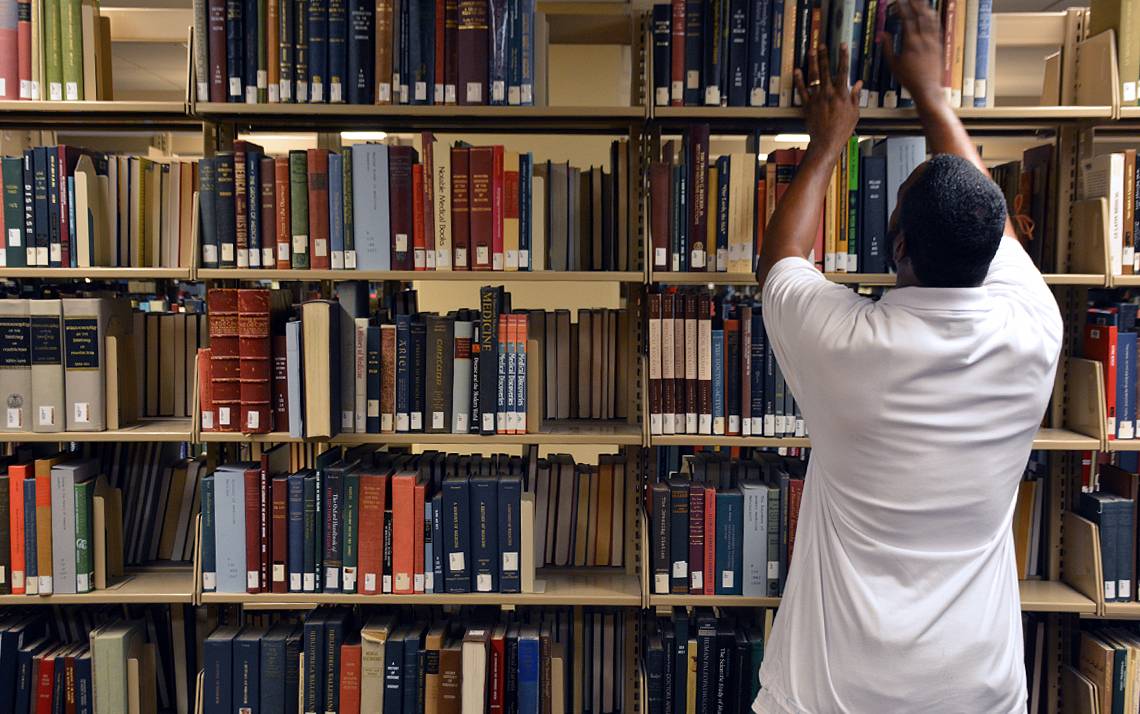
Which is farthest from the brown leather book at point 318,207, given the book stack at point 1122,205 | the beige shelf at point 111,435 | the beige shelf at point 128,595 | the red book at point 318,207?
the book stack at point 1122,205

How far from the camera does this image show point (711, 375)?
2.09 metres

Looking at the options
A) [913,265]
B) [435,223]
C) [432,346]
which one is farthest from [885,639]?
[435,223]

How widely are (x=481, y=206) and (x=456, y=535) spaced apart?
2.83ft

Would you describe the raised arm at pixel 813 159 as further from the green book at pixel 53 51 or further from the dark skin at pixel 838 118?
the green book at pixel 53 51

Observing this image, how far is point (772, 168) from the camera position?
2076 mm

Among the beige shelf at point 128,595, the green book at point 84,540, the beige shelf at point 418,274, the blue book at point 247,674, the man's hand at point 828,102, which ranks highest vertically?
the man's hand at point 828,102

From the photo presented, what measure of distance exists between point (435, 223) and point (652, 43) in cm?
73

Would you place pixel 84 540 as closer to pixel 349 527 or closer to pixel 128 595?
pixel 128 595

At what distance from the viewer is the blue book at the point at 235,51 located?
2074mm

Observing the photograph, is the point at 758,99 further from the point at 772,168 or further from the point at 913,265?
the point at 913,265

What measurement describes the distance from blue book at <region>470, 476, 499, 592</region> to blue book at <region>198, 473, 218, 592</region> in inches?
27.3

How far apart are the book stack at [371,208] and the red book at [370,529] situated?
575 mm

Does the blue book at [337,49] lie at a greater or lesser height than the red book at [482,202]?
greater

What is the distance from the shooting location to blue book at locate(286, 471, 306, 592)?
210cm
